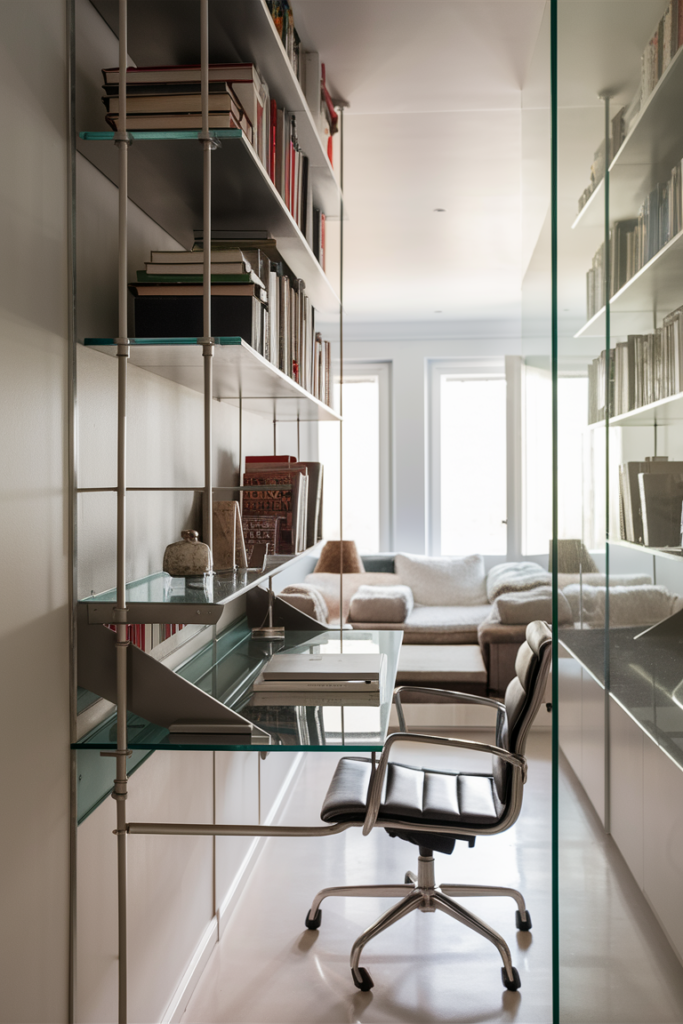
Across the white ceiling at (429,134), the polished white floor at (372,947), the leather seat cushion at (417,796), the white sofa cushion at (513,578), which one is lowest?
the polished white floor at (372,947)

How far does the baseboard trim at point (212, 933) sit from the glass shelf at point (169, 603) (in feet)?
3.39

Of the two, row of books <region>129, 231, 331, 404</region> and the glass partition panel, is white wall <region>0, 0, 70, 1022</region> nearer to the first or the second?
row of books <region>129, 231, 331, 404</region>

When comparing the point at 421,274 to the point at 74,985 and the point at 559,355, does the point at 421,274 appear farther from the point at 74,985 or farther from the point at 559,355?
the point at 74,985

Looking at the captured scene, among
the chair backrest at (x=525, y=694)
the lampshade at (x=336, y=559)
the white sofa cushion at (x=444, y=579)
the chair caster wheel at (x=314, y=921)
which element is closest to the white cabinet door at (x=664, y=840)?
the chair backrest at (x=525, y=694)

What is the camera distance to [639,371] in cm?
133

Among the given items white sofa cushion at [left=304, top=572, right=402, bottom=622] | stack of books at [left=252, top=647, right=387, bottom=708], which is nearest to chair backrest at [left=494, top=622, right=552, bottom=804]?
stack of books at [left=252, top=647, right=387, bottom=708]

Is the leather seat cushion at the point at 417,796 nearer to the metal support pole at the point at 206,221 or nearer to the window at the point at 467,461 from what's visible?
the metal support pole at the point at 206,221

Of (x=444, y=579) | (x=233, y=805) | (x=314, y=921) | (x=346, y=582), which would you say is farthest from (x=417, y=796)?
(x=444, y=579)

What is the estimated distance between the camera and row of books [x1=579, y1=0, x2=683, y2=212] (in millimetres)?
1201

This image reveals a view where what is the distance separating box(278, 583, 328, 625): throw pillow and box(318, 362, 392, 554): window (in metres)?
2.05

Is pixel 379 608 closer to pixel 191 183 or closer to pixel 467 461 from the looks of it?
pixel 467 461

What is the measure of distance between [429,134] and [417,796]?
7.75 ft

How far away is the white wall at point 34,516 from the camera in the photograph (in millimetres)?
1212

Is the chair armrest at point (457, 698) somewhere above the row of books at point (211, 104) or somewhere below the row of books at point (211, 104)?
below
